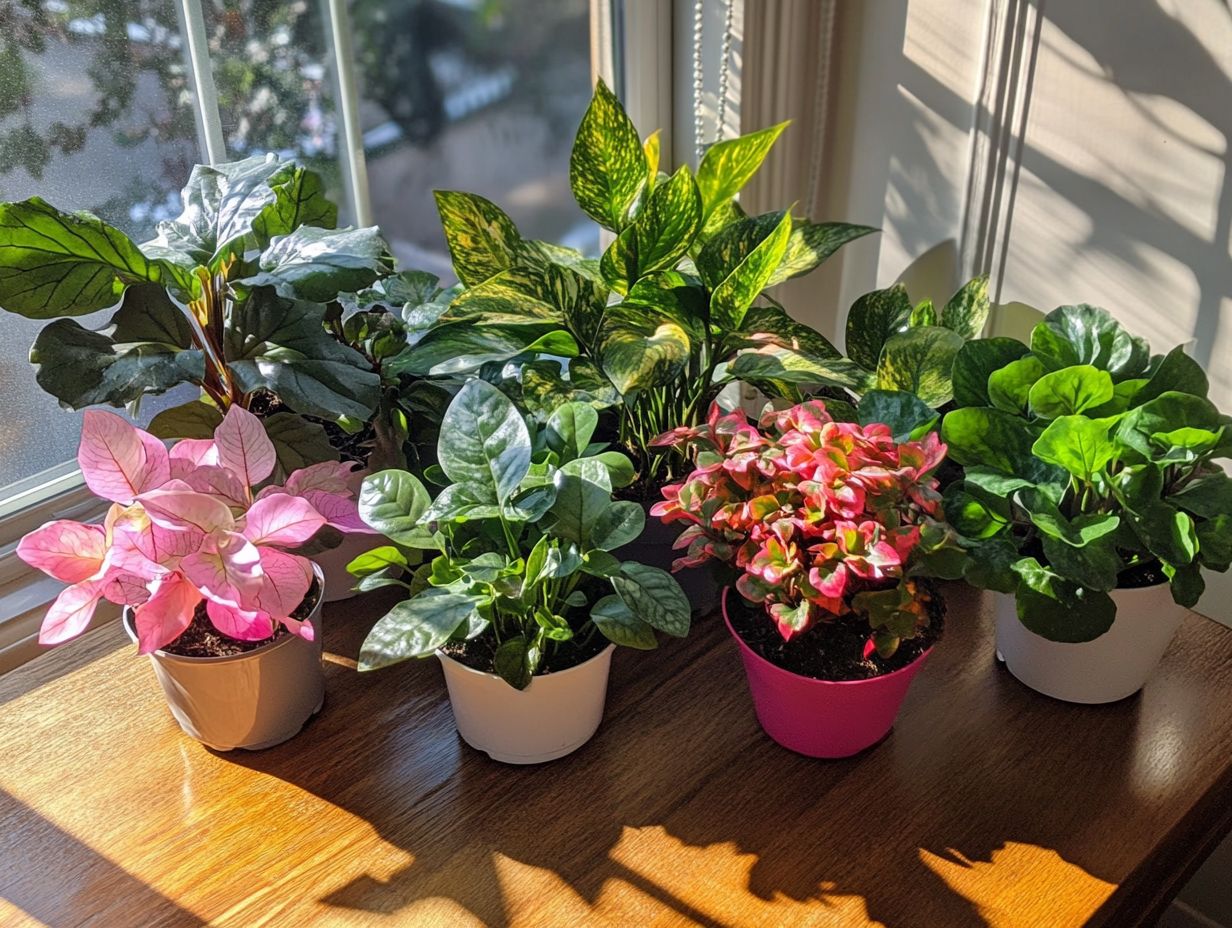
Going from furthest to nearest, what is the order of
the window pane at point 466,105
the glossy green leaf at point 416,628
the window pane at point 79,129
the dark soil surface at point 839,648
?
1. the window pane at point 466,105
2. the window pane at point 79,129
3. the dark soil surface at point 839,648
4. the glossy green leaf at point 416,628

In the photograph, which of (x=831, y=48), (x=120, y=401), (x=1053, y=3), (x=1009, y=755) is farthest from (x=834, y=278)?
(x=120, y=401)

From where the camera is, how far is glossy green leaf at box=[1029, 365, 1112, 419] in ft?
2.82

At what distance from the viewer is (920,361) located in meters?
1.01

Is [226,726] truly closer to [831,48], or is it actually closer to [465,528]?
[465,528]

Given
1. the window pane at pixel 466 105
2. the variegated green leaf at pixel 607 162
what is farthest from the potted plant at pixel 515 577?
the window pane at pixel 466 105

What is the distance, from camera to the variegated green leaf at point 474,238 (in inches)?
40.2

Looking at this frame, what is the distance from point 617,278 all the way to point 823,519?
0.33 meters

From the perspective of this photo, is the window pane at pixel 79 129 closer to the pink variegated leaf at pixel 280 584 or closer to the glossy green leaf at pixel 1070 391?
the pink variegated leaf at pixel 280 584

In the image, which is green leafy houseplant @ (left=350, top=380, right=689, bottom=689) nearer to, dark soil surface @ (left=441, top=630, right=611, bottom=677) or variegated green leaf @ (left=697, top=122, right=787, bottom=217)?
dark soil surface @ (left=441, top=630, right=611, bottom=677)

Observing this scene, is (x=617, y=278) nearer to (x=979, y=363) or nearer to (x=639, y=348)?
(x=639, y=348)

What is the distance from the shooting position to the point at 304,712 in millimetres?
967

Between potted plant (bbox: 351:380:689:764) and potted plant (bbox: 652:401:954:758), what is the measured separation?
2.6 inches

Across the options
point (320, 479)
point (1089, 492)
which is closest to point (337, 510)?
point (320, 479)

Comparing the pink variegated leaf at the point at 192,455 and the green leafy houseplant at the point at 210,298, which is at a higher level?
the green leafy houseplant at the point at 210,298
